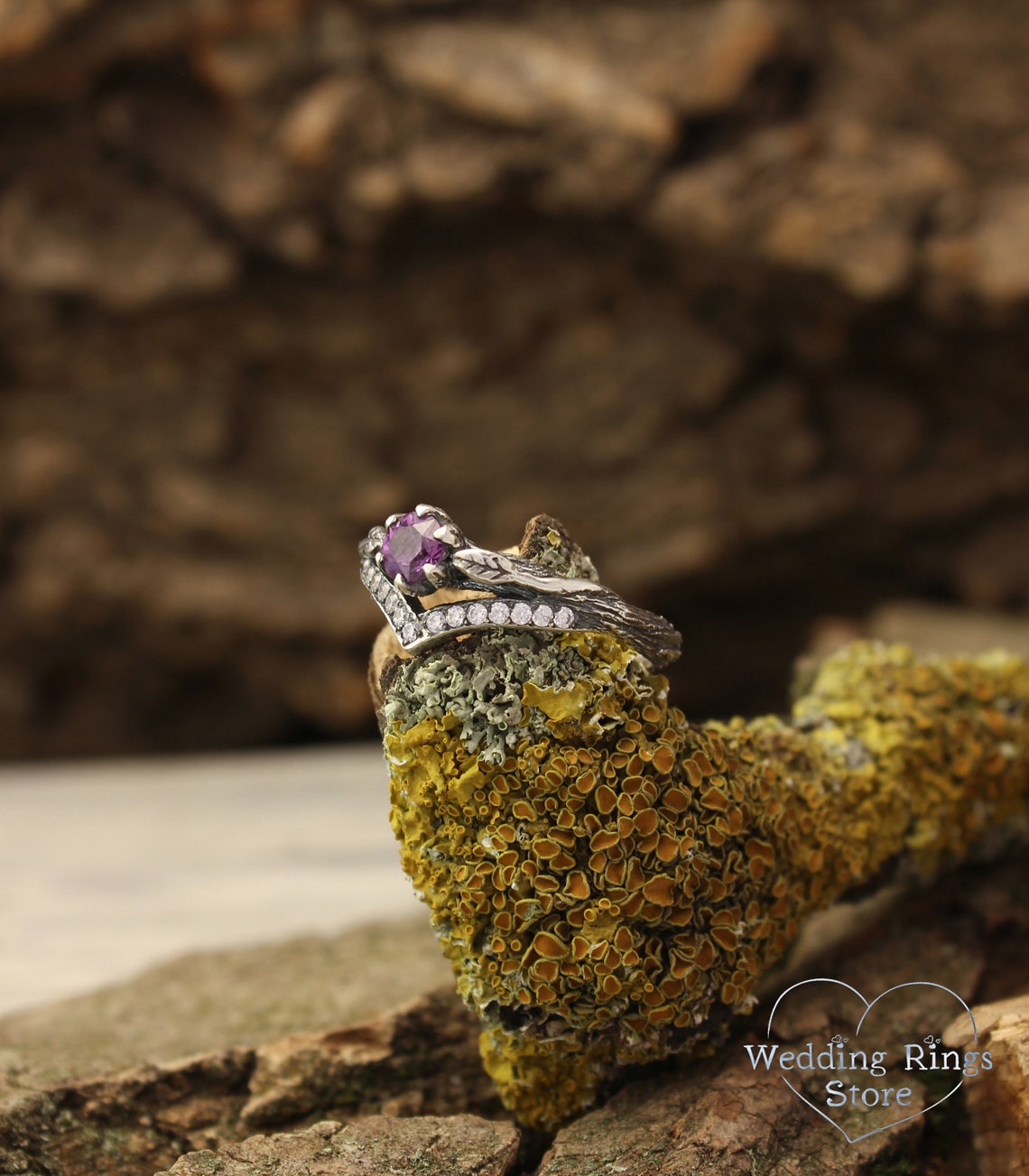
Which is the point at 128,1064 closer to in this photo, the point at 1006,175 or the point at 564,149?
the point at 564,149

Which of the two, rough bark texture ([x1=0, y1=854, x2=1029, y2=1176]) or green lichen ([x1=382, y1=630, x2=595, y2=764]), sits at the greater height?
green lichen ([x1=382, y1=630, x2=595, y2=764])

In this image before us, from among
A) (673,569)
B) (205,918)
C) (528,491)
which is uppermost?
(528,491)

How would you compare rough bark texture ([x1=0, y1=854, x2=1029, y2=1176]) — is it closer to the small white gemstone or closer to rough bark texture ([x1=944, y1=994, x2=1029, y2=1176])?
rough bark texture ([x1=944, y1=994, x2=1029, y2=1176])

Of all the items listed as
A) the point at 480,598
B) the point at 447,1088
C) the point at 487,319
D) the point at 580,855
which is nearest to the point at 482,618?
the point at 480,598

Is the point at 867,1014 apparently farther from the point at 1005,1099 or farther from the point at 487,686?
the point at 487,686

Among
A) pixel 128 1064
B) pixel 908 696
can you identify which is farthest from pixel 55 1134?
pixel 908 696

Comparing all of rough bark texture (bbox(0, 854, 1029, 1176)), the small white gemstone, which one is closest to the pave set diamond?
the small white gemstone

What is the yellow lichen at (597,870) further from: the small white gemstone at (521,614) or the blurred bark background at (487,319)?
the blurred bark background at (487,319)
